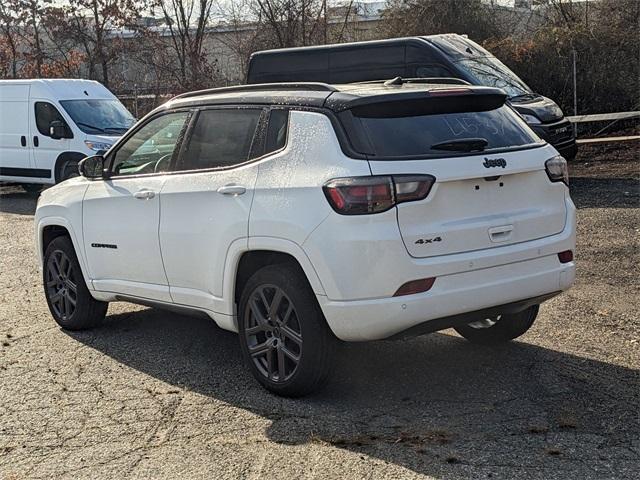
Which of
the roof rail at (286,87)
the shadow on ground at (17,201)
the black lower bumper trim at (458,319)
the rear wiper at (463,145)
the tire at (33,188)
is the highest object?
the roof rail at (286,87)

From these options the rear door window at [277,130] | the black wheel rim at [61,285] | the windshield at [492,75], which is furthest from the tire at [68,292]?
the windshield at [492,75]

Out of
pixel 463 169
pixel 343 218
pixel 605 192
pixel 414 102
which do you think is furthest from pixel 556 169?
pixel 605 192

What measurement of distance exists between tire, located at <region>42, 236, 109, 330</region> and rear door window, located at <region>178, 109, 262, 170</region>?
1.57 meters

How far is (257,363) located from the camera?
5367mm

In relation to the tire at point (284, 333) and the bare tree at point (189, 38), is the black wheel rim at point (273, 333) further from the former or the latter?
the bare tree at point (189, 38)

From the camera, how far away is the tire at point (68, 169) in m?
15.9

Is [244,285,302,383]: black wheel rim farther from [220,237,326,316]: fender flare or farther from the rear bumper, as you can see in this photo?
the rear bumper

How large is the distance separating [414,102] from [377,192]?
0.73 meters

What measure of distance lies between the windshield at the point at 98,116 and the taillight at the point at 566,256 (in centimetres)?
1193

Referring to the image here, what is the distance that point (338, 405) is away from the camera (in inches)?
202

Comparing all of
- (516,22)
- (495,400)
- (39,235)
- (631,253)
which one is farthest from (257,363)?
(516,22)

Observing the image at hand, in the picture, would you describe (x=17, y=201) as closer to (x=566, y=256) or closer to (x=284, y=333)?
(x=284, y=333)

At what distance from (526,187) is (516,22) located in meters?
15.7

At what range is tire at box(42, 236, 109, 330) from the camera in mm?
6883
